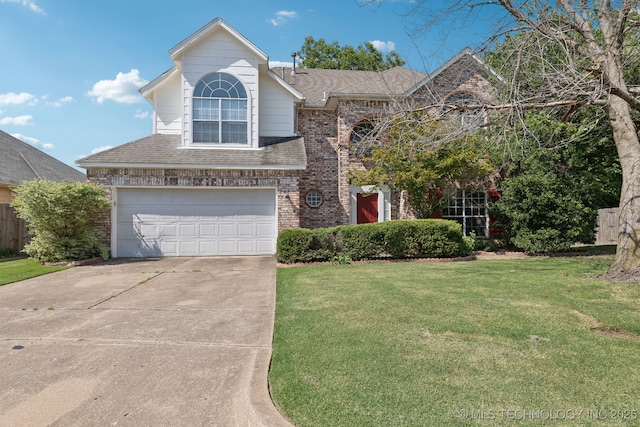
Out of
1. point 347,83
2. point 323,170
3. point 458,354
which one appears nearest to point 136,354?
point 458,354

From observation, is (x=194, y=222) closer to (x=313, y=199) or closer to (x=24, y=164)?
(x=313, y=199)

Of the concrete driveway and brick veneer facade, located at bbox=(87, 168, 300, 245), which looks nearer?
the concrete driveway

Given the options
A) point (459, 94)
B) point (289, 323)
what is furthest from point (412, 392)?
point (459, 94)

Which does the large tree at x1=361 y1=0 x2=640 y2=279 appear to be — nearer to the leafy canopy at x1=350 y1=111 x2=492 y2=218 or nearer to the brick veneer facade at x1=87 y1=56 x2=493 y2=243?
the leafy canopy at x1=350 y1=111 x2=492 y2=218

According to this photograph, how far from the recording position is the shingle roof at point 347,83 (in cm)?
1487

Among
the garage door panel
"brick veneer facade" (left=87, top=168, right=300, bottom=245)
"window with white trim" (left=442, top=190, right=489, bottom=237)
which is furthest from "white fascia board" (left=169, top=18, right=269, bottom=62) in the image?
"window with white trim" (left=442, top=190, right=489, bottom=237)

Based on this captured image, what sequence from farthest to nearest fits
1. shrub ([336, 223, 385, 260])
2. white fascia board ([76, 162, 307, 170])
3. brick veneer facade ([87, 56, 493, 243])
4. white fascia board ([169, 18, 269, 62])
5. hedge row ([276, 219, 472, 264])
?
brick veneer facade ([87, 56, 493, 243])
white fascia board ([169, 18, 269, 62])
white fascia board ([76, 162, 307, 170])
shrub ([336, 223, 385, 260])
hedge row ([276, 219, 472, 264])

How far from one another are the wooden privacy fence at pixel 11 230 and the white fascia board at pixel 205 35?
7.80 metres

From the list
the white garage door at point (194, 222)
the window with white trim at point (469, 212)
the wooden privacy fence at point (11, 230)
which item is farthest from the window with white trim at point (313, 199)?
the wooden privacy fence at point (11, 230)

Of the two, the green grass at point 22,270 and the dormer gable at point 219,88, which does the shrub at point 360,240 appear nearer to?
the dormer gable at point 219,88

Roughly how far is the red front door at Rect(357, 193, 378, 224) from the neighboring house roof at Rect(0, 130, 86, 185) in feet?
47.5

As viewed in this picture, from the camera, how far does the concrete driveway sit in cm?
291

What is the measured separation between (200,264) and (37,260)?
503 cm

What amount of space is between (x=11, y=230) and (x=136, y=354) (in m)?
12.8
